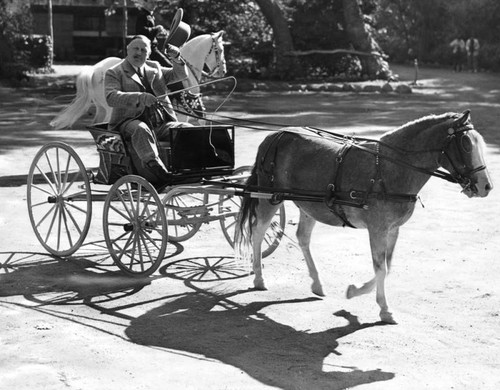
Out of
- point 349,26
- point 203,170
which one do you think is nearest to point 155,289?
point 203,170

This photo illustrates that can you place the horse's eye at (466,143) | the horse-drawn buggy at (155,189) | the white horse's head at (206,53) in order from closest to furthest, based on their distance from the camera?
the horse's eye at (466,143), the horse-drawn buggy at (155,189), the white horse's head at (206,53)

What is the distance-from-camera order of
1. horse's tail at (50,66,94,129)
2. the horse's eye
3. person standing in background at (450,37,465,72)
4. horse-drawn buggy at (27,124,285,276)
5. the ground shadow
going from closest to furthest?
the horse's eye
the ground shadow
horse-drawn buggy at (27,124,285,276)
horse's tail at (50,66,94,129)
person standing in background at (450,37,465,72)

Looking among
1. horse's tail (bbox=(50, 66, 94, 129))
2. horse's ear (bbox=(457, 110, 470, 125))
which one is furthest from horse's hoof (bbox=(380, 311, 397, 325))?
horse's tail (bbox=(50, 66, 94, 129))

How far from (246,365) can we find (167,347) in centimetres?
71

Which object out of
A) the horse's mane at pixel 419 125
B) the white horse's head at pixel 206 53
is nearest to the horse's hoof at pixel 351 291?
the horse's mane at pixel 419 125

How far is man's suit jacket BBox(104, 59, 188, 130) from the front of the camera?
9547 millimetres

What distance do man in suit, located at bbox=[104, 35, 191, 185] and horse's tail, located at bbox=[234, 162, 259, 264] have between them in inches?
33.9

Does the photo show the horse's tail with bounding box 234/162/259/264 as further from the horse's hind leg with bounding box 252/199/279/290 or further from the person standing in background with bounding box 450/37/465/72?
the person standing in background with bounding box 450/37/465/72

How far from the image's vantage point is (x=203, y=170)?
31.7ft

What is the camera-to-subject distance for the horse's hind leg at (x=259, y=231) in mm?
8992

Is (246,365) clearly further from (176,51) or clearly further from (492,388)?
(176,51)

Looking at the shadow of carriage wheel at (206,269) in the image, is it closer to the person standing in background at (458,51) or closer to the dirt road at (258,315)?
the dirt road at (258,315)

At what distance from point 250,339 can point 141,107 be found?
3.04 m

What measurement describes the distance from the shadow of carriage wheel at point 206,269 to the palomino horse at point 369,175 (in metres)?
0.63
